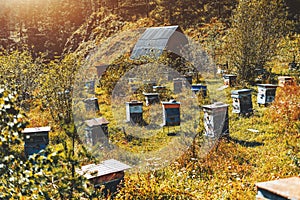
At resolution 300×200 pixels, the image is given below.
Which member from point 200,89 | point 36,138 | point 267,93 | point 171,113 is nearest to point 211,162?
point 171,113

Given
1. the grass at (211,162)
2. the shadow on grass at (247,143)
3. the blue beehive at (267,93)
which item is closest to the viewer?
the grass at (211,162)

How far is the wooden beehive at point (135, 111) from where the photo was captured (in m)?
8.98

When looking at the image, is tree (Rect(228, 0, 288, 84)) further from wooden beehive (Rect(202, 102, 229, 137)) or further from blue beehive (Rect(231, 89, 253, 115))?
wooden beehive (Rect(202, 102, 229, 137))

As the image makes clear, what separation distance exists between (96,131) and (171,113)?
184 centimetres

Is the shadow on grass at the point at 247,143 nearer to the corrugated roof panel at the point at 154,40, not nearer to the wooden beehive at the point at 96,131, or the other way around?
the wooden beehive at the point at 96,131

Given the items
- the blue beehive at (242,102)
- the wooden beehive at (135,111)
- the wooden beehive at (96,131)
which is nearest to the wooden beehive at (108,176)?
the wooden beehive at (96,131)

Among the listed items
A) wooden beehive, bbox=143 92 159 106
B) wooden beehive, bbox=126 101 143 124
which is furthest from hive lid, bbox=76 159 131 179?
wooden beehive, bbox=143 92 159 106

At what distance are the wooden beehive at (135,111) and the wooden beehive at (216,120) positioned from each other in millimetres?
2127

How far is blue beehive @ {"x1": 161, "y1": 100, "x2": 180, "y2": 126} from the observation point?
27.5 feet

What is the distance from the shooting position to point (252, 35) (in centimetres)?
1390

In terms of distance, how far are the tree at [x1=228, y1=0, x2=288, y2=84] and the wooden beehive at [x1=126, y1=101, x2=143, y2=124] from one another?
5902 mm

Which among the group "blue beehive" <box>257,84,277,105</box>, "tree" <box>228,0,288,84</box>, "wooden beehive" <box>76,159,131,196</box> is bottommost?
"wooden beehive" <box>76,159,131,196</box>

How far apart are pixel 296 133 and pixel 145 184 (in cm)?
375

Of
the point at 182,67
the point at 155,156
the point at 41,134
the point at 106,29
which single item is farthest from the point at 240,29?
the point at 106,29
